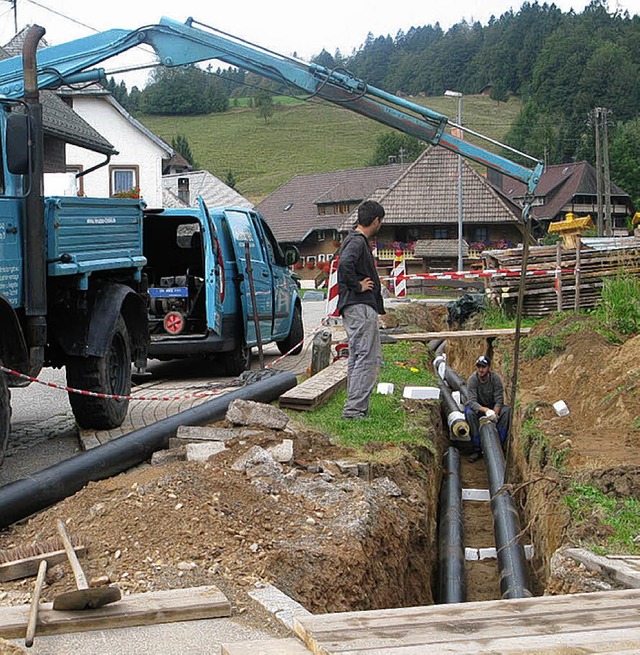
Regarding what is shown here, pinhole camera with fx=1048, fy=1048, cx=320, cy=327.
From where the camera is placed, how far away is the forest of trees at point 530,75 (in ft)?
356

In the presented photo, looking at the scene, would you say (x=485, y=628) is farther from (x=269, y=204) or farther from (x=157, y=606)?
(x=269, y=204)

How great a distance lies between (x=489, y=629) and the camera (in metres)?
3.98

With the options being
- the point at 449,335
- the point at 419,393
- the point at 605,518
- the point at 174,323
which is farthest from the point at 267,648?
the point at 449,335

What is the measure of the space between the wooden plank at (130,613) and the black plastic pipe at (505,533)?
3475 mm

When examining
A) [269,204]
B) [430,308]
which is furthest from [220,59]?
Answer: [269,204]

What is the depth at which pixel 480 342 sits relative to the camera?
1952cm

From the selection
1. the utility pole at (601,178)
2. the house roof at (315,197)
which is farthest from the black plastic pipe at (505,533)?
the house roof at (315,197)

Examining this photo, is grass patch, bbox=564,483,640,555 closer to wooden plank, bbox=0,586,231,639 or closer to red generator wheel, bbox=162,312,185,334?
wooden plank, bbox=0,586,231,639

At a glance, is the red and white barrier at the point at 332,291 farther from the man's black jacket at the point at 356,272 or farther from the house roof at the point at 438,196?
the house roof at the point at 438,196

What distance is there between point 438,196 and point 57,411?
4873 cm

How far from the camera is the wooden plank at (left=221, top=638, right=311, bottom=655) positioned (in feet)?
12.6

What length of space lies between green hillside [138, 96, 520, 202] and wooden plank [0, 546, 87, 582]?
319 ft

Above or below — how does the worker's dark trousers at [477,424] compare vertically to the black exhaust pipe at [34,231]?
below

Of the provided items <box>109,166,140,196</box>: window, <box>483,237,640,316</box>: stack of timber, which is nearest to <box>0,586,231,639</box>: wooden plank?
<box>483,237,640,316</box>: stack of timber
